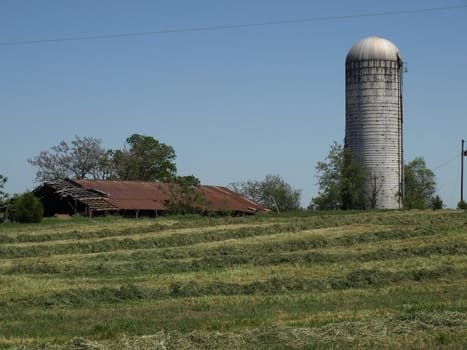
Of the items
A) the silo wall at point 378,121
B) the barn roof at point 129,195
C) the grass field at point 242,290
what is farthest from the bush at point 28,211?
the silo wall at point 378,121

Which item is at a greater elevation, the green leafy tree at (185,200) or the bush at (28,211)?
the green leafy tree at (185,200)

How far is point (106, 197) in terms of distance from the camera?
68.8 m

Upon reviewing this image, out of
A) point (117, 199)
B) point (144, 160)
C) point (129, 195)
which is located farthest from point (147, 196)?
point (144, 160)

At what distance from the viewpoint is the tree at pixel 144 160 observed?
10619 centimetres

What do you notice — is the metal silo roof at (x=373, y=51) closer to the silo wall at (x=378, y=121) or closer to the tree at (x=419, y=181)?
the silo wall at (x=378, y=121)

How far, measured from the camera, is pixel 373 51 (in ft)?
239

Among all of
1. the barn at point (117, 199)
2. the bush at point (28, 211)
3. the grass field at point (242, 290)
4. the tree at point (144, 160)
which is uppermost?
the tree at point (144, 160)

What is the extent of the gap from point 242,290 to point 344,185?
186 feet

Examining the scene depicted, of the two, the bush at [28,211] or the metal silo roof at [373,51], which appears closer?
the bush at [28,211]

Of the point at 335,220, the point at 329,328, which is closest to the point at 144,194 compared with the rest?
the point at 335,220

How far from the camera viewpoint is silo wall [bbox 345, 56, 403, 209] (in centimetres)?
7206

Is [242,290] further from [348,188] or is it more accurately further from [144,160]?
[144,160]

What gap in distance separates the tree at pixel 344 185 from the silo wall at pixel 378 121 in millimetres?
568

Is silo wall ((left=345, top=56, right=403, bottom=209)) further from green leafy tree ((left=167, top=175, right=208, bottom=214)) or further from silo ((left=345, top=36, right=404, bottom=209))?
green leafy tree ((left=167, top=175, right=208, bottom=214))
